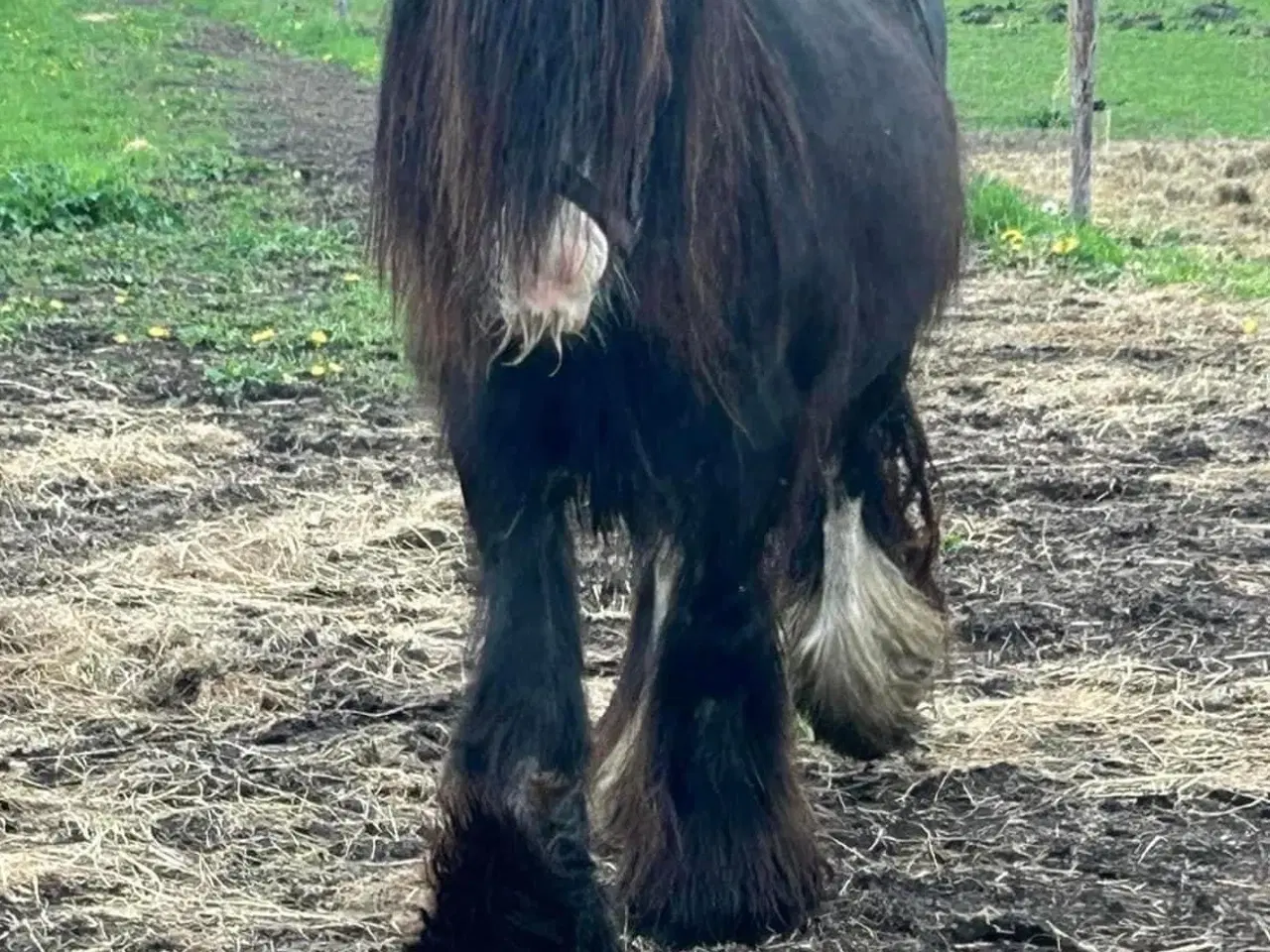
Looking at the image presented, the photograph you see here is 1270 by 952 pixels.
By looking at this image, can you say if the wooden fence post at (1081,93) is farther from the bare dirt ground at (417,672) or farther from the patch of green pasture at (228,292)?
the patch of green pasture at (228,292)

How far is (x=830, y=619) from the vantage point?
14.4 ft

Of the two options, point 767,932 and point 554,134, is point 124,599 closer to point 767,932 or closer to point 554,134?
point 767,932

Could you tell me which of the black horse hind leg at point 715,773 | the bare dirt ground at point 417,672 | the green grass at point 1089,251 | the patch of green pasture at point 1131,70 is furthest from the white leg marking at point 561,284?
the patch of green pasture at point 1131,70

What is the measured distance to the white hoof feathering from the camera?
Answer: 425 cm

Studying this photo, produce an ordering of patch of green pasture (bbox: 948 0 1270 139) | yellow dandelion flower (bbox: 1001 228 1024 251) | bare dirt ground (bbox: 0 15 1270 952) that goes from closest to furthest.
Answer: bare dirt ground (bbox: 0 15 1270 952) < yellow dandelion flower (bbox: 1001 228 1024 251) < patch of green pasture (bbox: 948 0 1270 139)

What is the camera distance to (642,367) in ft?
9.43

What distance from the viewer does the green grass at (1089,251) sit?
9.22 meters

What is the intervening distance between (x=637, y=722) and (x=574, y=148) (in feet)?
4.38

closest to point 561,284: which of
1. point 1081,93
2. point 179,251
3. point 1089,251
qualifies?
point 1089,251

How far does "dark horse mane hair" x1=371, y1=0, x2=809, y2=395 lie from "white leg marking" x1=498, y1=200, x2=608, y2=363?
32 millimetres

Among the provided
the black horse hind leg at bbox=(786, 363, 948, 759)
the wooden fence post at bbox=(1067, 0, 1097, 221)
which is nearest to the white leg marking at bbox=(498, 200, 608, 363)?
the black horse hind leg at bbox=(786, 363, 948, 759)

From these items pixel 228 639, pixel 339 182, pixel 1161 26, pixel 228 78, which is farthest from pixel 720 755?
pixel 1161 26

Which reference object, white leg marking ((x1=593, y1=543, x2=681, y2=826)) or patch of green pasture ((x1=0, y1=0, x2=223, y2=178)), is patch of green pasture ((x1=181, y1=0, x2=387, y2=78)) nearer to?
patch of green pasture ((x1=0, y1=0, x2=223, y2=178))

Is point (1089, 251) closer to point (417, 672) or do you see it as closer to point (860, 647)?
point (860, 647)
